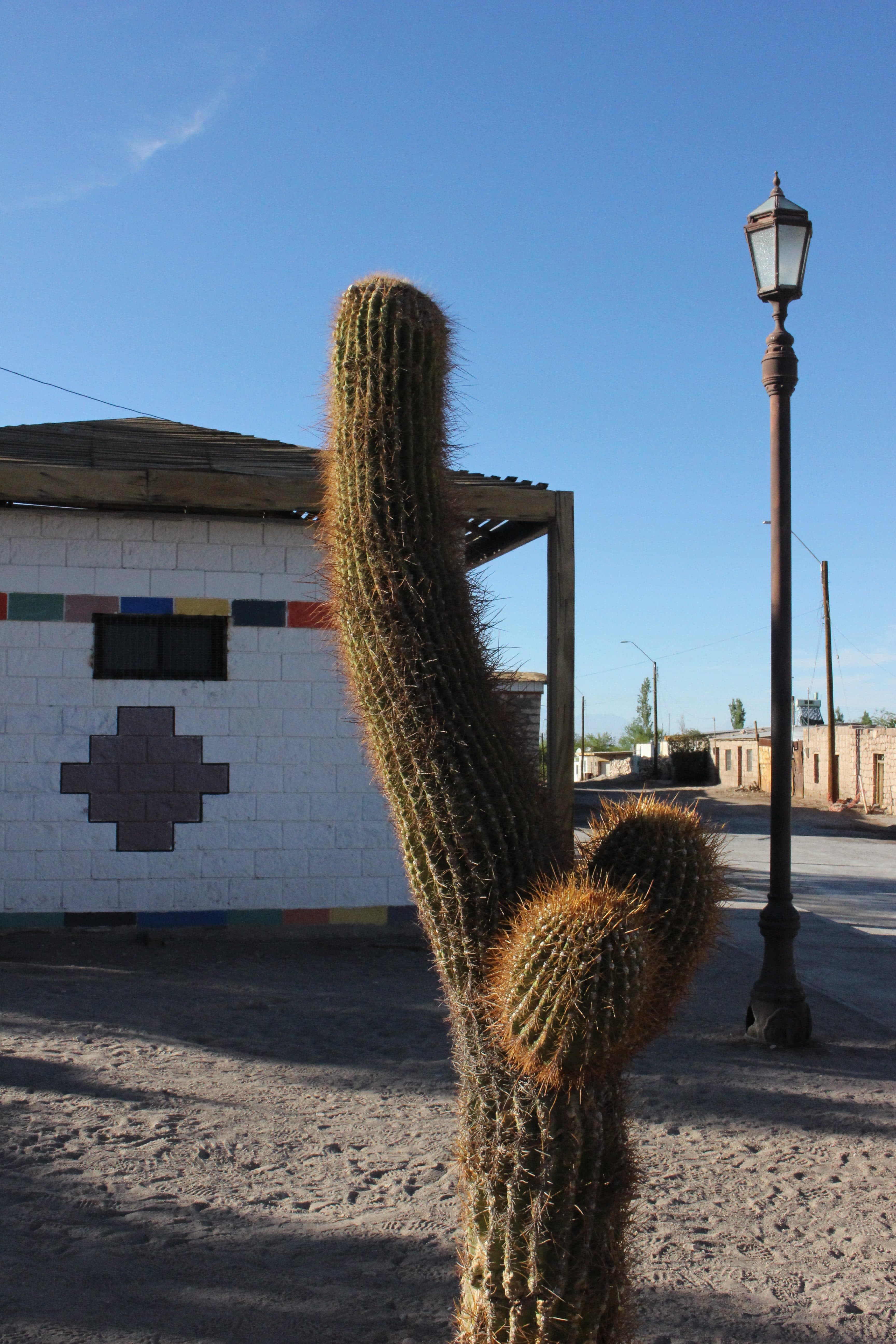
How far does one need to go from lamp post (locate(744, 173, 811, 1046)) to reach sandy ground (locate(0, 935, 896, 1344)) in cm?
30

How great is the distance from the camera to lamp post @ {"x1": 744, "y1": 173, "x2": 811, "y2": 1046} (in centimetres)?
624

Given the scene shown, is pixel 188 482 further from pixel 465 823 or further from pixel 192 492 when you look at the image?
pixel 465 823

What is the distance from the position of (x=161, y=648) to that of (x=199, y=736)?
756 mm

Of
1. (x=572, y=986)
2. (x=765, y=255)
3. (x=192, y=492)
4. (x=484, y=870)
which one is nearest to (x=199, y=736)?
(x=192, y=492)

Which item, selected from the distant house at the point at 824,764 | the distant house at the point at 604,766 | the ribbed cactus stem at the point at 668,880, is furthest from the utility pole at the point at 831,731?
the ribbed cactus stem at the point at 668,880

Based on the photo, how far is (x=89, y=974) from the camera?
7.28 m

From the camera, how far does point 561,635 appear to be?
7723mm

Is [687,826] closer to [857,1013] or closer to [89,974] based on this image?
[857,1013]

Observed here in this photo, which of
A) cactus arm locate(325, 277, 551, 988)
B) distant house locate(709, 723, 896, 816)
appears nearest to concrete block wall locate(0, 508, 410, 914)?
cactus arm locate(325, 277, 551, 988)

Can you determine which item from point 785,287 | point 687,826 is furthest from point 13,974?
point 785,287

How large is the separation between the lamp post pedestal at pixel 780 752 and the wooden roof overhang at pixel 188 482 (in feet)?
6.21

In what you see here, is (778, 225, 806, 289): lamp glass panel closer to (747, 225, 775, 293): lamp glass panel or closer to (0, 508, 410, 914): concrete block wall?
(747, 225, 775, 293): lamp glass panel

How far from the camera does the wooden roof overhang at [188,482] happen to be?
24.9ft

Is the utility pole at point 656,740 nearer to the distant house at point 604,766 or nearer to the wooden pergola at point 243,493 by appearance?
the distant house at point 604,766
